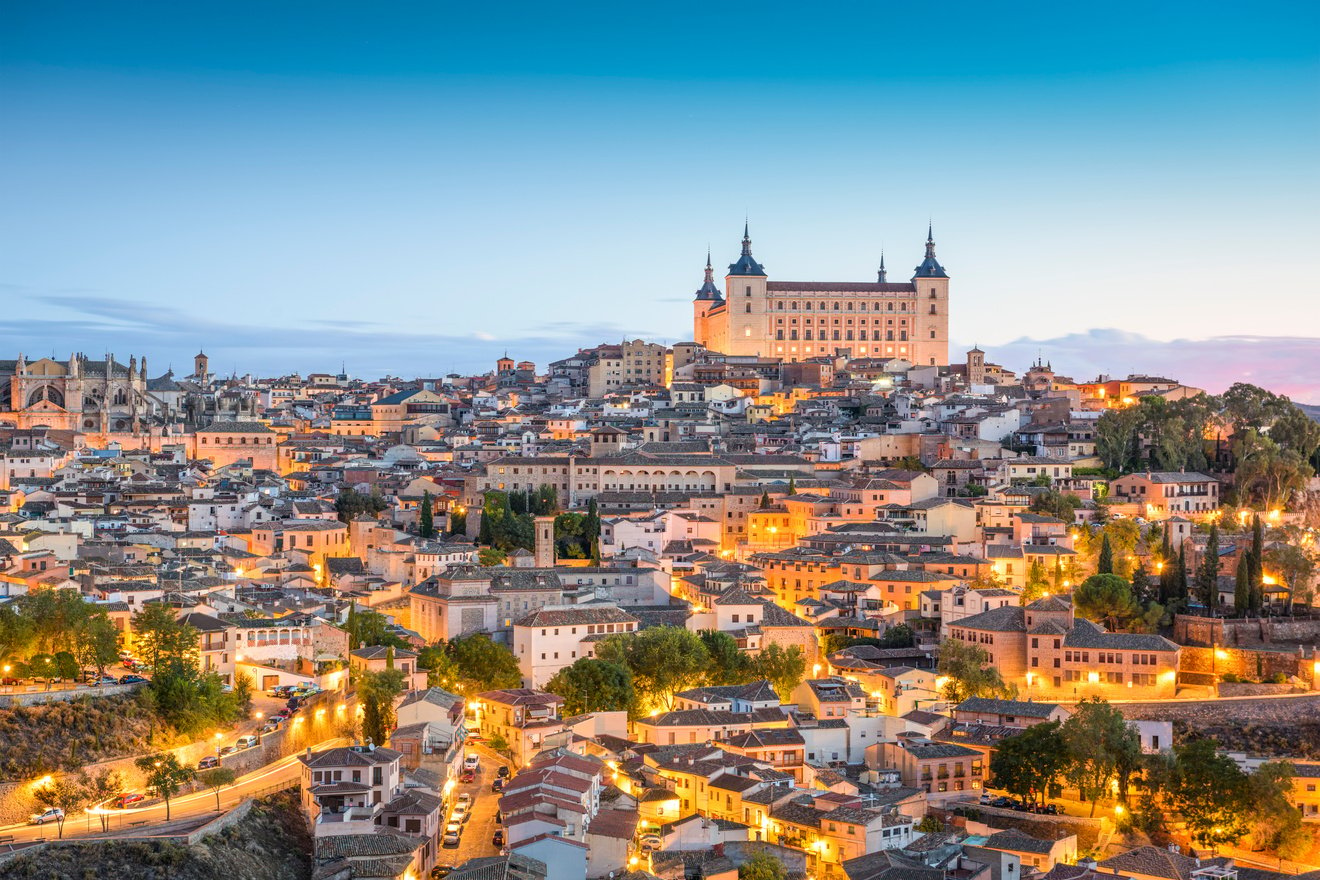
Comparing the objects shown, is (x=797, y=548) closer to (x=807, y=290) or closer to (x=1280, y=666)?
(x=1280, y=666)

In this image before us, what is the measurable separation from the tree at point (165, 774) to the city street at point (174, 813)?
0.58 ft

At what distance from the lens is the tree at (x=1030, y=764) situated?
74.1 feet

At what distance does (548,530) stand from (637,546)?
6.91ft

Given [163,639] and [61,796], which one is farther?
[163,639]

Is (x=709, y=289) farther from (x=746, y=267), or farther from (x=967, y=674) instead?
(x=967, y=674)

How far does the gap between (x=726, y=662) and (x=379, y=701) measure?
6749mm

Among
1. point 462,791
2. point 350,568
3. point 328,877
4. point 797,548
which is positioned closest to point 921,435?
point 797,548

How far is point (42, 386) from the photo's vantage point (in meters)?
49.8

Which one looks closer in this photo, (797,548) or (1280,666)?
(1280,666)

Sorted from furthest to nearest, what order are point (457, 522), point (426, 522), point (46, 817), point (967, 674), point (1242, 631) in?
point (457, 522)
point (426, 522)
point (1242, 631)
point (967, 674)
point (46, 817)

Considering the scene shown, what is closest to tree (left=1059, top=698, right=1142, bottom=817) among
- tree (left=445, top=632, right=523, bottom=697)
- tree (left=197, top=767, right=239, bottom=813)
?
tree (left=445, top=632, right=523, bottom=697)

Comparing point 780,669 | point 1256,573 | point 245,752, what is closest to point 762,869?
point 245,752

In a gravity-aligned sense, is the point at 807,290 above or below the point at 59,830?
above

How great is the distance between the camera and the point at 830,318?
2537 inches
